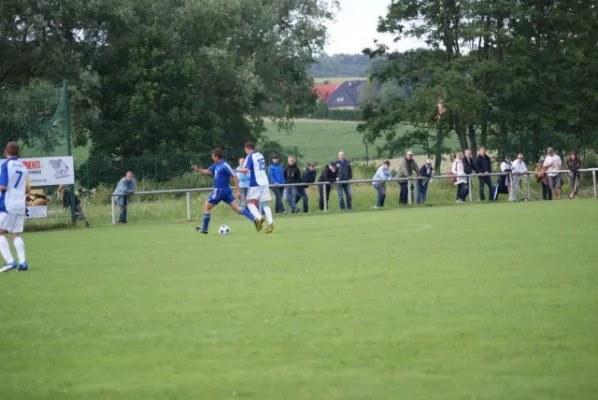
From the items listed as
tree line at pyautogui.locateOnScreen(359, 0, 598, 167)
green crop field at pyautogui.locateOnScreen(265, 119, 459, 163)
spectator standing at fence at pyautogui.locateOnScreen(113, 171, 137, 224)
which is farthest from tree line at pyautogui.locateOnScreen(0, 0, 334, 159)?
green crop field at pyautogui.locateOnScreen(265, 119, 459, 163)

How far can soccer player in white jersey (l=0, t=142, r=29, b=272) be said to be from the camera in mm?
16891

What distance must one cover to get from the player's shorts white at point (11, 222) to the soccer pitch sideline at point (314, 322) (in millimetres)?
754

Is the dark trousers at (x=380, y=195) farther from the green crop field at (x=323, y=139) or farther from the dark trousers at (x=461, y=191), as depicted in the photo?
the green crop field at (x=323, y=139)

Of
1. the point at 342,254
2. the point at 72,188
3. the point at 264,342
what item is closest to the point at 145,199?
the point at 72,188

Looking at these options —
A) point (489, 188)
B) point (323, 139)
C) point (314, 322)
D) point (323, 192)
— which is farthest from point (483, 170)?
point (323, 139)

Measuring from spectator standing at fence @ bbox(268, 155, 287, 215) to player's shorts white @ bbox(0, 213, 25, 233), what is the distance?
18.5 meters

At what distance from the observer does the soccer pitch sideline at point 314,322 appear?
→ 7.33 m

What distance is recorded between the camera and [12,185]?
55.7ft

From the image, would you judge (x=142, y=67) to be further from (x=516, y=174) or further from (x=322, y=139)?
(x=322, y=139)

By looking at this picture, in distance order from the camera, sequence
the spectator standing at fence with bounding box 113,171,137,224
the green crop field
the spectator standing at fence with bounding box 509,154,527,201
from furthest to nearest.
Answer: the green crop field < the spectator standing at fence with bounding box 509,154,527,201 < the spectator standing at fence with bounding box 113,171,137,224

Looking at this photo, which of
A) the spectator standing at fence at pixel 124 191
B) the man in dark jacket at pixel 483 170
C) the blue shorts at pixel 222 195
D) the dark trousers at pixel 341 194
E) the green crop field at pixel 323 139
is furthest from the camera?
the green crop field at pixel 323 139

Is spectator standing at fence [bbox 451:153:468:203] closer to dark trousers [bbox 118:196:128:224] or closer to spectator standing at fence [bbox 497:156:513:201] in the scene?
spectator standing at fence [bbox 497:156:513:201]

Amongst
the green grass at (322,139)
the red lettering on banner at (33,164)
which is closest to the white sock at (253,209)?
the red lettering on banner at (33,164)

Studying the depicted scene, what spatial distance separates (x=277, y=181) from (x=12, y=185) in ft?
63.5
